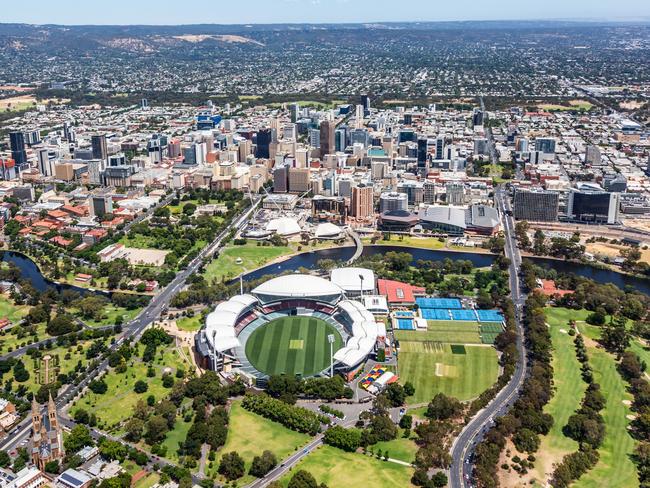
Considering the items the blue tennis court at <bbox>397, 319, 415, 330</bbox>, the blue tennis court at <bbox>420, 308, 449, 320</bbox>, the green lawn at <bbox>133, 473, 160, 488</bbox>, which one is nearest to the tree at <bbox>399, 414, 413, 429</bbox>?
the blue tennis court at <bbox>397, 319, 415, 330</bbox>

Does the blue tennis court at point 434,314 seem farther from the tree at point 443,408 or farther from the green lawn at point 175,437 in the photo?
the green lawn at point 175,437

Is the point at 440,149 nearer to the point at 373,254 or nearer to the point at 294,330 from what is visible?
the point at 373,254

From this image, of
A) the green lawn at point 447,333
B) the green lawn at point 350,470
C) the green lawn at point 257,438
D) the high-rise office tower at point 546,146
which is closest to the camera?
the green lawn at point 350,470

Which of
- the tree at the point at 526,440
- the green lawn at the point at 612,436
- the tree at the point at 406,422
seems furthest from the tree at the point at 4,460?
the green lawn at the point at 612,436

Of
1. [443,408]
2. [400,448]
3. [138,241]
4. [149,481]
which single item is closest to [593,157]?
[138,241]

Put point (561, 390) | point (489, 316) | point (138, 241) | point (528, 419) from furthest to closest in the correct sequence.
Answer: point (138, 241) < point (489, 316) < point (561, 390) < point (528, 419)

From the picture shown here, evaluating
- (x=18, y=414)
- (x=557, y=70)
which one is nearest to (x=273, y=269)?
(x=18, y=414)
